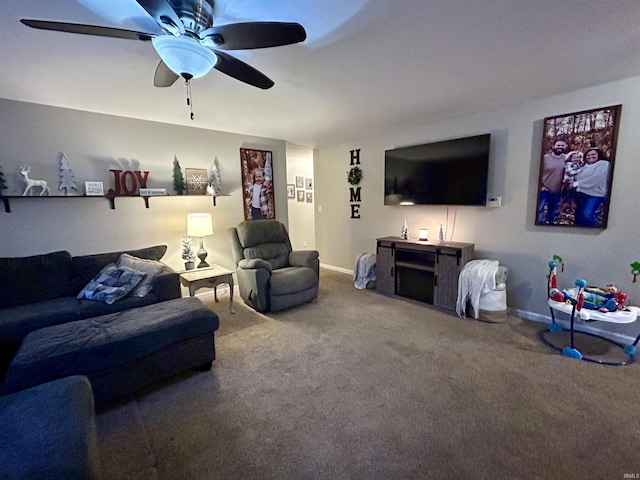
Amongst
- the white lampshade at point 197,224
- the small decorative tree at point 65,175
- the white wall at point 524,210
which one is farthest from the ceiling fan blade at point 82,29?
the white wall at point 524,210

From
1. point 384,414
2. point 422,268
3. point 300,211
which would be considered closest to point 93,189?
point 384,414

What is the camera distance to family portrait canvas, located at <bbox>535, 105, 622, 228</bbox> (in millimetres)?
2543

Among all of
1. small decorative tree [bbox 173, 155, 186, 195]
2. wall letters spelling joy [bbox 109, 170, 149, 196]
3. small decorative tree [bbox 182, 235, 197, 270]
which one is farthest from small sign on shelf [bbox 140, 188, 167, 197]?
small decorative tree [bbox 182, 235, 197, 270]

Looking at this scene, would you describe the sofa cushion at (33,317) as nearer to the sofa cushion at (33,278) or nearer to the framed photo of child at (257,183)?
the sofa cushion at (33,278)

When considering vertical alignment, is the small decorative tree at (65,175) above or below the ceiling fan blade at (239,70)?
below

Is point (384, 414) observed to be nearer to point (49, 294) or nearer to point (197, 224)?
point (197, 224)

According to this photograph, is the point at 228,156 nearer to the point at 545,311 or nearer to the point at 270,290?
the point at 270,290

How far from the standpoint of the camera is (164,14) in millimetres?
1279

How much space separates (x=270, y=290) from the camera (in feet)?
10.8

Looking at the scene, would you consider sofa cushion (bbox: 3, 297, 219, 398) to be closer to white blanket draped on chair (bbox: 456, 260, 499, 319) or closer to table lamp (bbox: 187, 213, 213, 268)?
table lamp (bbox: 187, 213, 213, 268)

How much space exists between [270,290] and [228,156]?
2.10 metres

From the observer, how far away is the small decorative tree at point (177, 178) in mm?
3672

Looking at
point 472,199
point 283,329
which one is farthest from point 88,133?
point 472,199

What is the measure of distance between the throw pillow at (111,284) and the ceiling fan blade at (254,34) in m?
2.19
